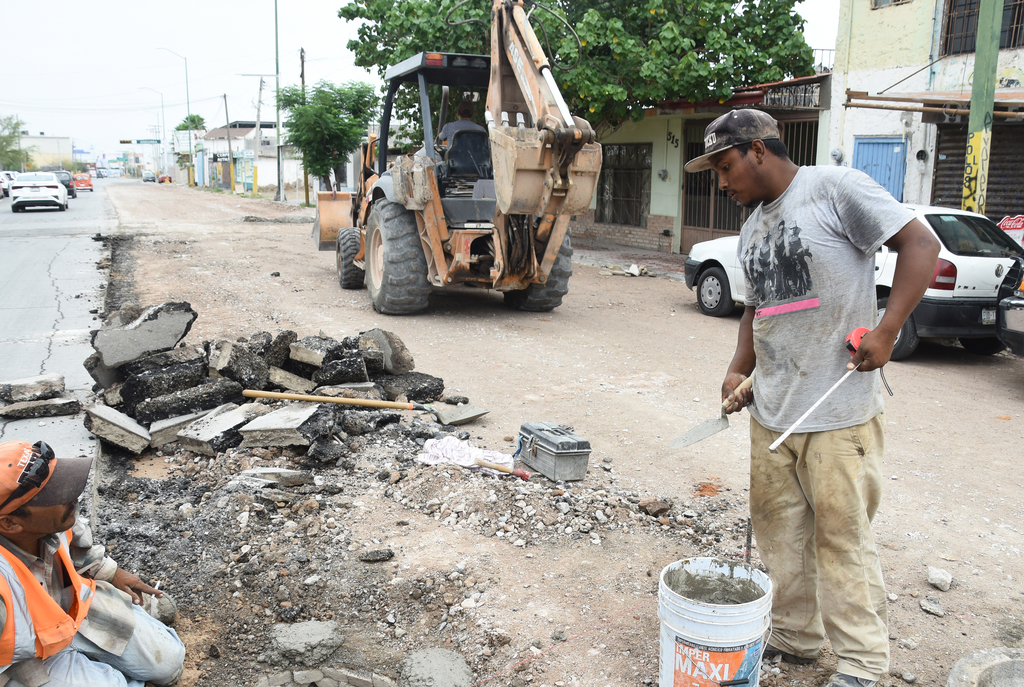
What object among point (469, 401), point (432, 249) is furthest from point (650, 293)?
point (469, 401)

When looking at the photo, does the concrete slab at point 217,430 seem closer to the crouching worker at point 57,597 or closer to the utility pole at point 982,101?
the crouching worker at point 57,597

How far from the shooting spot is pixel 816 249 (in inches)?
110

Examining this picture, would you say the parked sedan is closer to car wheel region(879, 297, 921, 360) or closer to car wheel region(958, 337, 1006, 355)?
car wheel region(879, 297, 921, 360)

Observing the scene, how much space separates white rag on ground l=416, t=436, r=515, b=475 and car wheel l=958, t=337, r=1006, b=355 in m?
6.62

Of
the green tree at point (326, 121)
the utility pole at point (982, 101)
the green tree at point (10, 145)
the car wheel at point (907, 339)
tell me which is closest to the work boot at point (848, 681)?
the car wheel at point (907, 339)

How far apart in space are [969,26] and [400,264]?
31.4ft

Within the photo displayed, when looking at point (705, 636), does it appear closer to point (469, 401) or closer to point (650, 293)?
point (469, 401)

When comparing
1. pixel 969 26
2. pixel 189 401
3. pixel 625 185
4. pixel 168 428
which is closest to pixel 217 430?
pixel 168 428

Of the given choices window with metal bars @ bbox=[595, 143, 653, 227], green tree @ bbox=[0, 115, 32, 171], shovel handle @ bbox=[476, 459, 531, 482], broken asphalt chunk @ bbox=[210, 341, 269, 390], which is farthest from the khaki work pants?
green tree @ bbox=[0, 115, 32, 171]

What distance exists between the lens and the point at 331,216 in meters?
14.4

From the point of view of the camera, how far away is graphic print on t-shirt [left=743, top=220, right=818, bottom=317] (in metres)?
2.84

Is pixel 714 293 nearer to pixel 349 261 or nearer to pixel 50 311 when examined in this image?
pixel 349 261

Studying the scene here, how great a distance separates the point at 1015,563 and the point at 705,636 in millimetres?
2447

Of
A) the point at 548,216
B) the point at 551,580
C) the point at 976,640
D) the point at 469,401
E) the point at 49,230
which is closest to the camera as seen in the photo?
the point at 976,640
